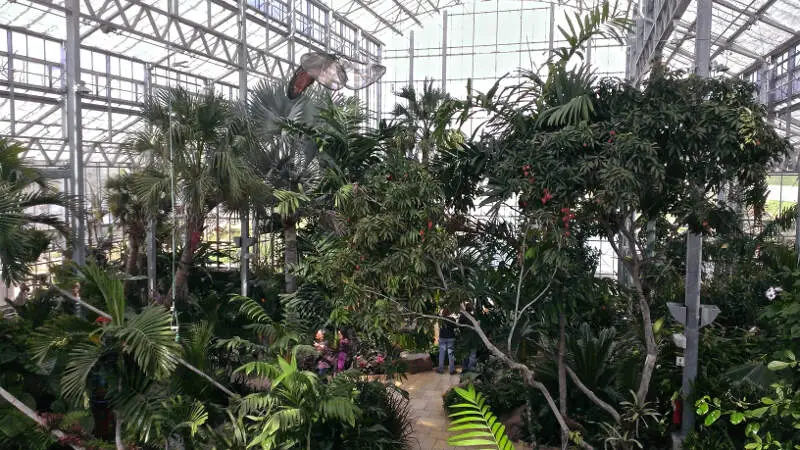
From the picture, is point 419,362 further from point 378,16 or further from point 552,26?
point 552,26

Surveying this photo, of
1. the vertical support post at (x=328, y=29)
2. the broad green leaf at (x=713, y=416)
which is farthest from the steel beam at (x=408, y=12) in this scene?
the broad green leaf at (x=713, y=416)

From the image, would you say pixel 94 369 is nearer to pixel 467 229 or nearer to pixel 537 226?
pixel 467 229

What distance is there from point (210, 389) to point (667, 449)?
418 cm

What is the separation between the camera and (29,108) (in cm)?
802

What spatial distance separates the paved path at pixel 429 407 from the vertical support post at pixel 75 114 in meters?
3.91

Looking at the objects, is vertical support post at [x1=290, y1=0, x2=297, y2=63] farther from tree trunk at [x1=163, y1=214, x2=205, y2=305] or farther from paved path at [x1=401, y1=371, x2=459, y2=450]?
paved path at [x1=401, y1=371, x2=459, y2=450]

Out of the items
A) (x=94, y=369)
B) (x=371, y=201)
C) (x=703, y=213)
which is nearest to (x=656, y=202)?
(x=703, y=213)

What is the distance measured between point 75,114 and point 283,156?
7.19 ft

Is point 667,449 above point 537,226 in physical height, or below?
below

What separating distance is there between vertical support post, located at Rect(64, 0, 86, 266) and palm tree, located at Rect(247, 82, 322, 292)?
1712 mm

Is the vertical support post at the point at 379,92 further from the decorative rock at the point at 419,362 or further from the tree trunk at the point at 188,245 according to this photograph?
the tree trunk at the point at 188,245

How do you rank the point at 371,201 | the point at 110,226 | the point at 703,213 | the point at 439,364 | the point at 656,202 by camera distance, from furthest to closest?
the point at 439,364 → the point at 110,226 → the point at 371,201 → the point at 656,202 → the point at 703,213

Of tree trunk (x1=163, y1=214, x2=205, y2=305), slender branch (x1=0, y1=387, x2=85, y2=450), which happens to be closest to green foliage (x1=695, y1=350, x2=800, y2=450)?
slender branch (x1=0, y1=387, x2=85, y2=450)

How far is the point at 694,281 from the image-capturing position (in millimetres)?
4910
